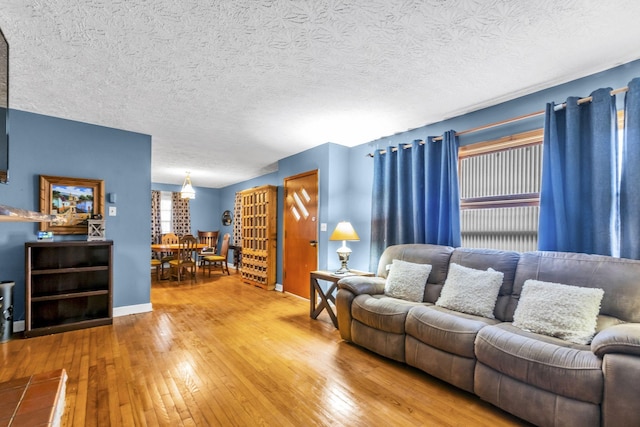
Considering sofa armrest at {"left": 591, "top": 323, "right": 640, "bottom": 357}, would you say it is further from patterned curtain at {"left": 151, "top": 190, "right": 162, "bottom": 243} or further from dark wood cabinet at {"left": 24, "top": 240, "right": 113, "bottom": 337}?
patterned curtain at {"left": 151, "top": 190, "right": 162, "bottom": 243}

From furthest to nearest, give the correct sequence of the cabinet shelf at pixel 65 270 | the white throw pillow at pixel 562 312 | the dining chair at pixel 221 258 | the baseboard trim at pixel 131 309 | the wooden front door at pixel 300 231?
the dining chair at pixel 221 258
the wooden front door at pixel 300 231
the baseboard trim at pixel 131 309
the cabinet shelf at pixel 65 270
the white throw pillow at pixel 562 312

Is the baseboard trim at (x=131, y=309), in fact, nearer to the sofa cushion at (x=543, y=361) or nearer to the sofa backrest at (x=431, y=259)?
the sofa backrest at (x=431, y=259)

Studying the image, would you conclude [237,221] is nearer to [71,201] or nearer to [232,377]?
[71,201]

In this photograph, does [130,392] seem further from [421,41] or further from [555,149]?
[555,149]

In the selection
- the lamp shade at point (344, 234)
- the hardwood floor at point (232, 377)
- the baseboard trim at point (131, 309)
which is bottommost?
the hardwood floor at point (232, 377)

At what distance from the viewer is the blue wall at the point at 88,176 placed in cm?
324

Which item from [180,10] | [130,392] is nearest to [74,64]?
[180,10]

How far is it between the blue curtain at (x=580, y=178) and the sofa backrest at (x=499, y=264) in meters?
0.31

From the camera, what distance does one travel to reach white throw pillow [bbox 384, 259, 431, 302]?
2850 millimetres

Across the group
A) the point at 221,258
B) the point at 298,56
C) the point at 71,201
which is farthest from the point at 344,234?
the point at 221,258

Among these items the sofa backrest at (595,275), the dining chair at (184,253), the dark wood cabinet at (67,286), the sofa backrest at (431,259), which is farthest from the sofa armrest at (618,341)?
the dining chair at (184,253)

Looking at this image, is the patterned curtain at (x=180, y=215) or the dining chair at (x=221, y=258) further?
the patterned curtain at (x=180, y=215)

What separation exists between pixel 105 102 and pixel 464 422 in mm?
4072

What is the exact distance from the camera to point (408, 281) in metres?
2.90
